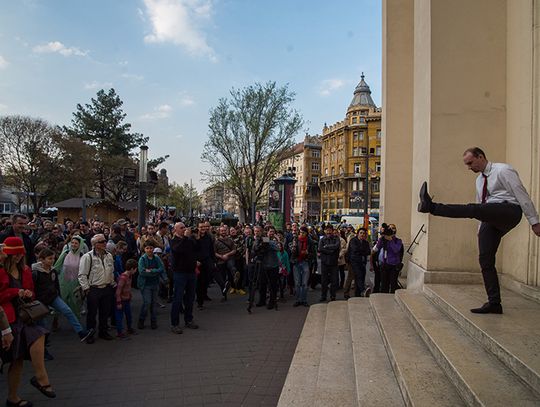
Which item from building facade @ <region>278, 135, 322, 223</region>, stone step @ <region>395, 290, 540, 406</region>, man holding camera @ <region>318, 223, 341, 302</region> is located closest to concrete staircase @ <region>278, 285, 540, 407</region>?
stone step @ <region>395, 290, 540, 406</region>

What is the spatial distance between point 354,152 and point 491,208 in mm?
79333

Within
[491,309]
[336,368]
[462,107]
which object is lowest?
[336,368]

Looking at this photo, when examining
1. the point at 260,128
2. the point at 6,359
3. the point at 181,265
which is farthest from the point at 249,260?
the point at 260,128

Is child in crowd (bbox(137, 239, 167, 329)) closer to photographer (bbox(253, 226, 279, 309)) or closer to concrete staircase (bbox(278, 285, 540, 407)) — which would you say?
photographer (bbox(253, 226, 279, 309))

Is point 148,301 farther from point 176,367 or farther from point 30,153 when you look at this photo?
point 30,153

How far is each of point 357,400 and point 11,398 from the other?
3.48 metres

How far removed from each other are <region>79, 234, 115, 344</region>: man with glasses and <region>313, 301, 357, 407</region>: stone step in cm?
372

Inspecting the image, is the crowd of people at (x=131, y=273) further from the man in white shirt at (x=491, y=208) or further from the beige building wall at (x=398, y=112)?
the man in white shirt at (x=491, y=208)

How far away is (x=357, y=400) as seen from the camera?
3.55 meters

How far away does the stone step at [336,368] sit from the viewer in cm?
373

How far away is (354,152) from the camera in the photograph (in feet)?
266

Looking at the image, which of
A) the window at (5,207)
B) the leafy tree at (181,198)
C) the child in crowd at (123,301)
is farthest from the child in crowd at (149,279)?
the leafy tree at (181,198)

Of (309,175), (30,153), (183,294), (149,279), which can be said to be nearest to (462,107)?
(183,294)

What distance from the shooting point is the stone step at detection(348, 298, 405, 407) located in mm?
3418
